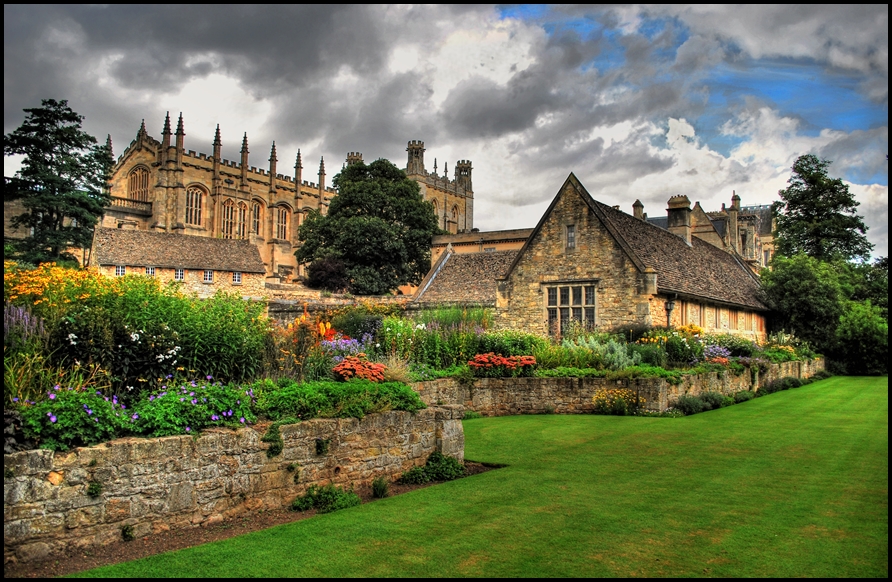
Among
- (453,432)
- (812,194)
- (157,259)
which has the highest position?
(812,194)

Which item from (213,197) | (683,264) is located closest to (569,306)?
(683,264)

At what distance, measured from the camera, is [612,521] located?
7348 millimetres

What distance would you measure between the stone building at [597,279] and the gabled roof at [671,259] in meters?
0.05

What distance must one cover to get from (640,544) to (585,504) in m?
1.46

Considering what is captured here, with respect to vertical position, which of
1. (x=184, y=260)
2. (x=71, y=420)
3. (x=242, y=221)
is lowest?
(x=71, y=420)

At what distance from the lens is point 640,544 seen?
21.7 feet

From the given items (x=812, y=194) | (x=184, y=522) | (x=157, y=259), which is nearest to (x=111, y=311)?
(x=184, y=522)

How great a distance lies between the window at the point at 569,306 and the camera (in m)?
25.1

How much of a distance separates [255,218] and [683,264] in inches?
2402

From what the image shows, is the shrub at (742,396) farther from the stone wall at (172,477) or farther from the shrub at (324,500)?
the shrub at (324,500)

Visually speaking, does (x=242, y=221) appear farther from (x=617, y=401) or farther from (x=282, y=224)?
(x=617, y=401)

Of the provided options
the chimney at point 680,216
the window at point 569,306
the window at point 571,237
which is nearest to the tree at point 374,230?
the chimney at point 680,216

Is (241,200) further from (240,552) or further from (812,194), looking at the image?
(240,552)

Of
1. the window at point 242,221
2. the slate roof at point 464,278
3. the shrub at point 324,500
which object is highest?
the window at point 242,221
